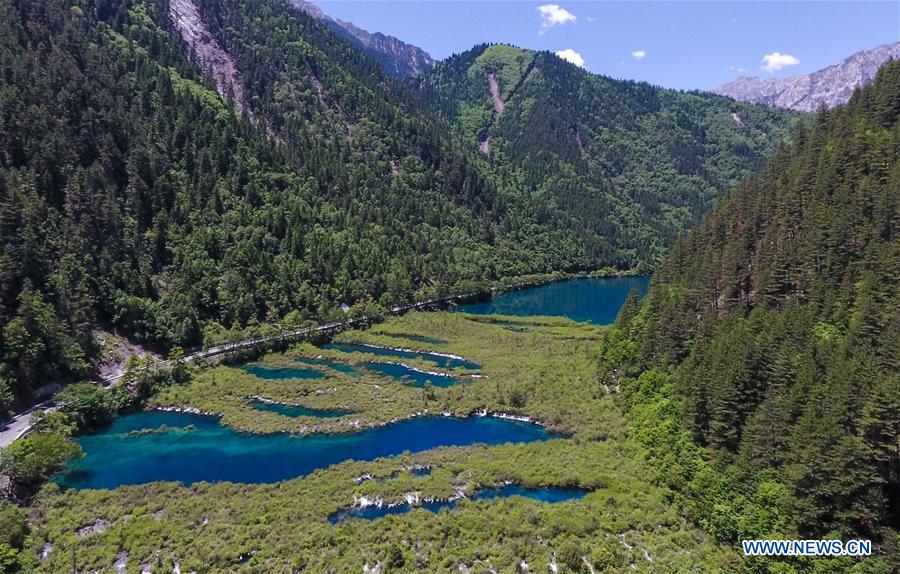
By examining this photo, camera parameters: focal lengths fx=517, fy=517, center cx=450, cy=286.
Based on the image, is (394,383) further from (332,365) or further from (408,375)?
(332,365)

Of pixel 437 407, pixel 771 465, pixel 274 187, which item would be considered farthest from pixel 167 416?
pixel 274 187

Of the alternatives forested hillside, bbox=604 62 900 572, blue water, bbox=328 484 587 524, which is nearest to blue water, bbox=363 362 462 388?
forested hillside, bbox=604 62 900 572

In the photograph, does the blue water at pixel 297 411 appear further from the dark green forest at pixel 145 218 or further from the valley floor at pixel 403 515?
the dark green forest at pixel 145 218

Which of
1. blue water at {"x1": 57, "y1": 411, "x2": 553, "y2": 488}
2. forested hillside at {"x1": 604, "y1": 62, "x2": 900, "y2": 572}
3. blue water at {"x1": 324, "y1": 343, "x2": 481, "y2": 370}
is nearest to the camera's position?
forested hillside at {"x1": 604, "y1": 62, "x2": 900, "y2": 572}

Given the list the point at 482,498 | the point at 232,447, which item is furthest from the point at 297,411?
the point at 482,498

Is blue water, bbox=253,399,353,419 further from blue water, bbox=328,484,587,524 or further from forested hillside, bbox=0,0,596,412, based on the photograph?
forested hillside, bbox=0,0,596,412
